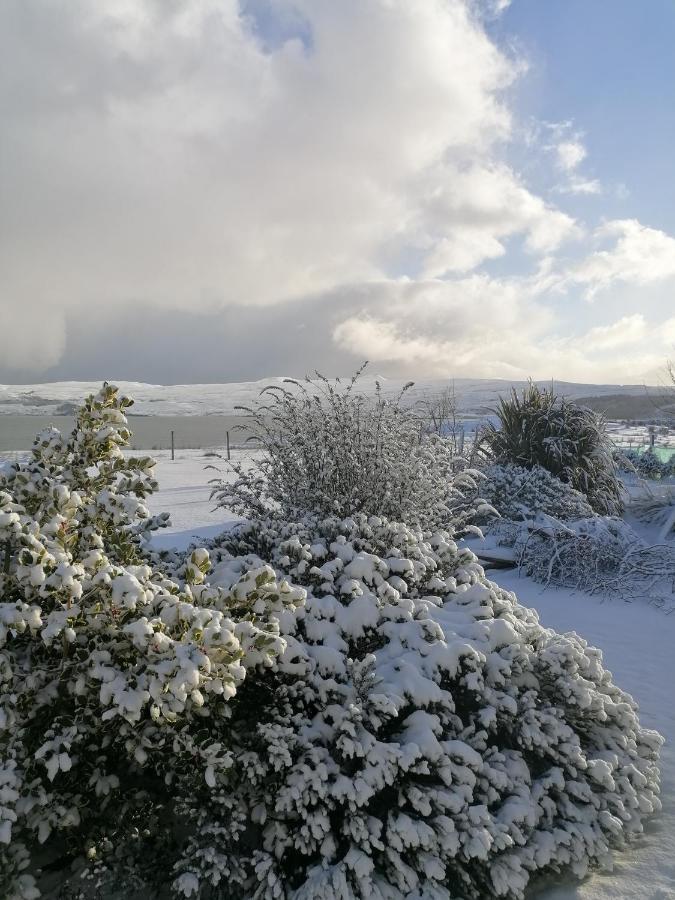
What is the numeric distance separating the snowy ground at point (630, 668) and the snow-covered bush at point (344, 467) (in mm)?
765

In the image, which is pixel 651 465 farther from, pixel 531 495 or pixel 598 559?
pixel 598 559

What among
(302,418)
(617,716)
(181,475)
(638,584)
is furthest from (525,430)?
(181,475)

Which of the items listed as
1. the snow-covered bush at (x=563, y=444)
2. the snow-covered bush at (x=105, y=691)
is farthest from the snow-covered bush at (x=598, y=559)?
the snow-covered bush at (x=105, y=691)

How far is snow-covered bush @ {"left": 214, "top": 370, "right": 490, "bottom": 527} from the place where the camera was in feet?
16.4

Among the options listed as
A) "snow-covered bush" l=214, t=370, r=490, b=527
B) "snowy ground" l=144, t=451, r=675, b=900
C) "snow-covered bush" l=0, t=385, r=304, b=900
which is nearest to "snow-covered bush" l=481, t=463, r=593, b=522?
"snowy ground" l=144, t=451, r=675, b=900

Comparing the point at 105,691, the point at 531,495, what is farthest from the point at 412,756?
the point at 531,495

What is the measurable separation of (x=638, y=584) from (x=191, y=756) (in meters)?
5.59

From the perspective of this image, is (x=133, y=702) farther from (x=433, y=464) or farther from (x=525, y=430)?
(x=525, y=430)

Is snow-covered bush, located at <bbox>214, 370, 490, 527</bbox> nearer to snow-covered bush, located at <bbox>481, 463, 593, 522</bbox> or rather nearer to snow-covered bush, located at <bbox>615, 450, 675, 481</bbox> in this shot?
snow-covered bush, located at <bbox>481, 463, 593, 522</bbox>

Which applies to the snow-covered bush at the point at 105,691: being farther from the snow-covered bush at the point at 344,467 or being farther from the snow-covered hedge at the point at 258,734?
the snow-covered bush at the point at 344,467

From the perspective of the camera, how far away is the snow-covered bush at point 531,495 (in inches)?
335

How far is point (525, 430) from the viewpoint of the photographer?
33.2ft

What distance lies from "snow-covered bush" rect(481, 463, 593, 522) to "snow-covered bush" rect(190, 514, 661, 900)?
549 centimetres

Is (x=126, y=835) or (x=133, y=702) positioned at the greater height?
(x=133, y=702)
